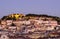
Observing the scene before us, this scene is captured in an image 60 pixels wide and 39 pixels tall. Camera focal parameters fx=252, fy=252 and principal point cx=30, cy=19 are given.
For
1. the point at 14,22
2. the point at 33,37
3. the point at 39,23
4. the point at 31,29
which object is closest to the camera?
the point at 33,37

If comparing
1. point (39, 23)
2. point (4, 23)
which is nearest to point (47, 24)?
point (39, 23)

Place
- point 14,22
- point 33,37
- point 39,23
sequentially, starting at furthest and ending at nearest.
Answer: point 14,22
point 39,23
point 33,37

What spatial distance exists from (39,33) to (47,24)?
8.97ft

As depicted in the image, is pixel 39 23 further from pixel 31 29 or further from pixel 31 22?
pixel 31 29

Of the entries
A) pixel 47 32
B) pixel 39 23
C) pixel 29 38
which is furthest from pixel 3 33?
pixel 39 23

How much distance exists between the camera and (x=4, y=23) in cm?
1381

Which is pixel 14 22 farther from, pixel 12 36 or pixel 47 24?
pixel 12 36

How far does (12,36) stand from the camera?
1045cm

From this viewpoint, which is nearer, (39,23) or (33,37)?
(33,37)

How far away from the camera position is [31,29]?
11.6m

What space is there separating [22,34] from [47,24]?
9.31ft

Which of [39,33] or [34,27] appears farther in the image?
[34,27]

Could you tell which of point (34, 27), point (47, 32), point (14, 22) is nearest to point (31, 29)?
point (34, 27)

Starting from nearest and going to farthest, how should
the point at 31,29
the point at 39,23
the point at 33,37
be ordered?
the point at 33,37, the point at 31,29, the point at 39,23
